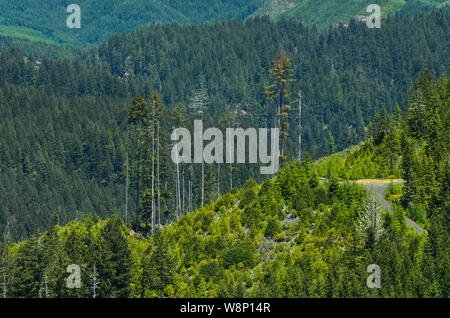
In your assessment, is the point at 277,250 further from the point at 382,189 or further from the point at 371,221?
the point at 382,189

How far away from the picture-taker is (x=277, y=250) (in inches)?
2089

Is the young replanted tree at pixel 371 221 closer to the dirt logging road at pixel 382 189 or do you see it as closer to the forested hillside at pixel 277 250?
the forested hillside at pixel 277 250

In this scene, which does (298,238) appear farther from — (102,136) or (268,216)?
(102,136)

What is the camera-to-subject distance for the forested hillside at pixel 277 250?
4662cm

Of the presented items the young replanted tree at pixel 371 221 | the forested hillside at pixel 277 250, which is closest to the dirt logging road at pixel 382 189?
the forested hillside at pixel 277 250

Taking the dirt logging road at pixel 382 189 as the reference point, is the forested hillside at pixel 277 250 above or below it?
below

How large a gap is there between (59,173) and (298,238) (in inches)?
4671

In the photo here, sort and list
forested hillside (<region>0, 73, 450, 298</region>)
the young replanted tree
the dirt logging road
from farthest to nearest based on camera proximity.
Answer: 1. the dirt logging road
2. the young replanted tree
3. forested hillside (<region>0, 73, 450, 298</region>)

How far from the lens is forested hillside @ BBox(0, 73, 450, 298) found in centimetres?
4662

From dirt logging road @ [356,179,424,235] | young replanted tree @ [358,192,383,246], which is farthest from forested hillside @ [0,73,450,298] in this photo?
dirt logging road @ [356,179,424,235]

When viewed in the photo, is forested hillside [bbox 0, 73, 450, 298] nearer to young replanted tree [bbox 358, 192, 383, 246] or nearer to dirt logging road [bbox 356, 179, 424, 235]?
young replanted tree [bbox 358, 192, 383, 246]

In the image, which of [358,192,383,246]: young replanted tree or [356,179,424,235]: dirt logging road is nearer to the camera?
[358,192,383,246]: young replanted tree

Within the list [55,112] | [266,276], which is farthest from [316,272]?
[55,112]
